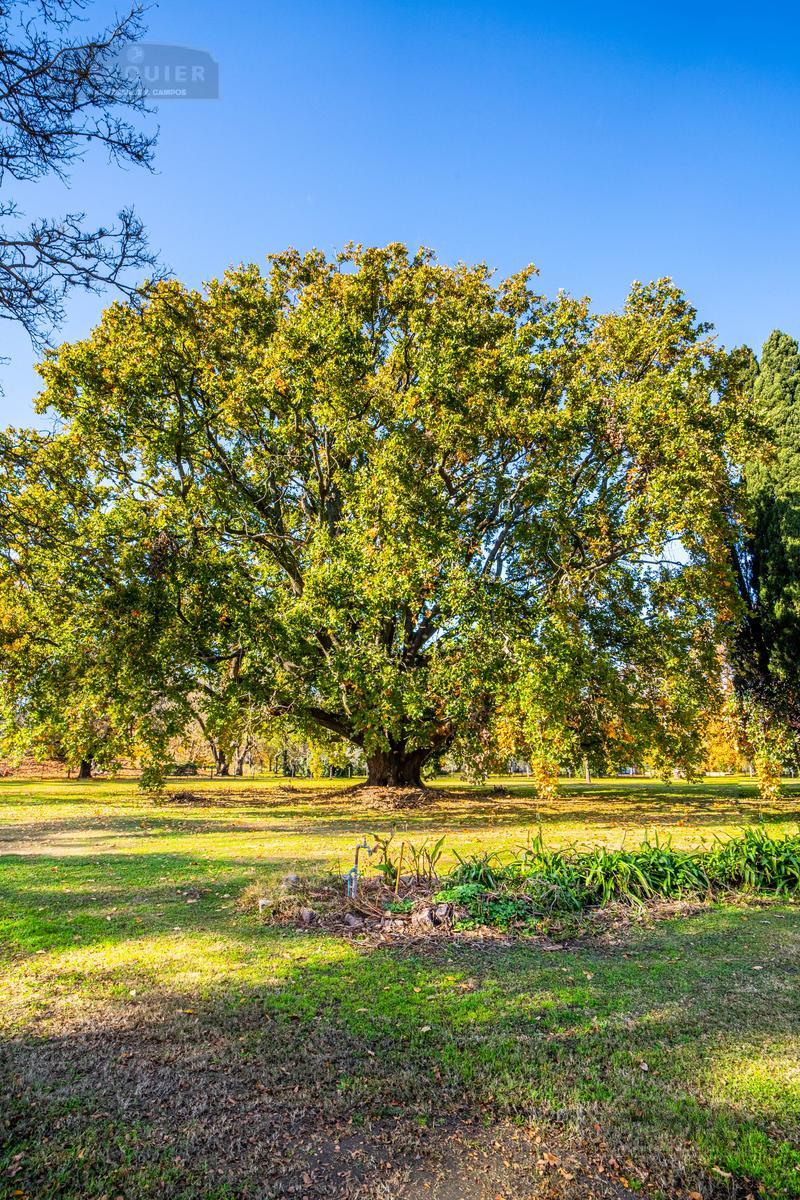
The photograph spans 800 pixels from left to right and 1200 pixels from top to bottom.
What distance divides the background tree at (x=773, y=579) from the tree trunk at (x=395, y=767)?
9361 millimetres

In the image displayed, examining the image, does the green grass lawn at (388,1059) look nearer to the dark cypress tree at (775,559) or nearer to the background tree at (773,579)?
the background tree at (773,579)

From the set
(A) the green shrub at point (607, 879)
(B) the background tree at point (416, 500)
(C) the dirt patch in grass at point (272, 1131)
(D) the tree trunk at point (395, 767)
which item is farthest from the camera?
(D) the tree trunk at point (395, 767)

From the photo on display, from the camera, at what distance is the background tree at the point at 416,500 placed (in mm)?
13570

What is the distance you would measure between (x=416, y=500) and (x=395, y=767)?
9.38 m

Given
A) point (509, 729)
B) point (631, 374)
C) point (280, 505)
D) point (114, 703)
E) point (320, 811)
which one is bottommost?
point (320, 811)

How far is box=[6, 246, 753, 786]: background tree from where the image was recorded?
1357 cm

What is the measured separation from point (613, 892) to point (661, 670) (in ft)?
32.5

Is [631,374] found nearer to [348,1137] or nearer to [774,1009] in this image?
[774,1009]

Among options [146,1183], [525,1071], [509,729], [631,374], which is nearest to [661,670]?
[509,729]

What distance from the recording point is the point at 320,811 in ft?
50.7

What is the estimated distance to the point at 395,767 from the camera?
19812 millimetres

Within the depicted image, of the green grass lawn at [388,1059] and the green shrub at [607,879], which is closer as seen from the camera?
the green grass lawn at [388,1059]

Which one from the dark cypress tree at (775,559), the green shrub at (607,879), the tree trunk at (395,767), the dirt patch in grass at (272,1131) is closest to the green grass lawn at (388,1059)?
the dirt patch in grass at (272,1131)

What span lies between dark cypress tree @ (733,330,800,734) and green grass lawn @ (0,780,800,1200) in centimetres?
954
